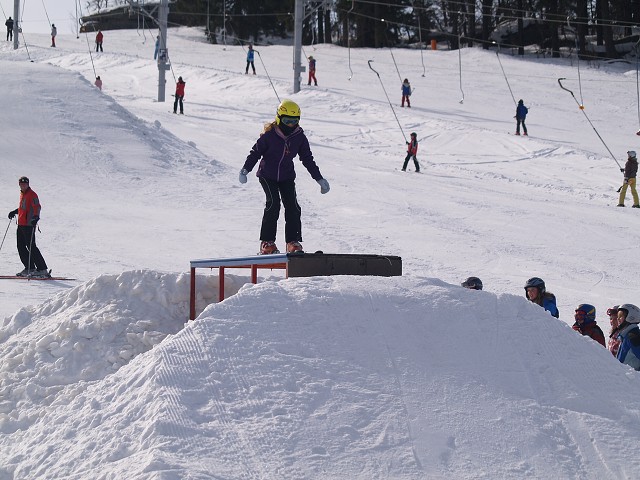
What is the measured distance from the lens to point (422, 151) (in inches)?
1016

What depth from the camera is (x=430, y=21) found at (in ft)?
176

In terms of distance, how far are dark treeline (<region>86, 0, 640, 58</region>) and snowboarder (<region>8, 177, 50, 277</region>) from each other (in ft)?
110

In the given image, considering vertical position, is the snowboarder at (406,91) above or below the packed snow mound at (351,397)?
above

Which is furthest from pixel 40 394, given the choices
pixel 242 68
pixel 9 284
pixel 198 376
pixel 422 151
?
pixel 242 68

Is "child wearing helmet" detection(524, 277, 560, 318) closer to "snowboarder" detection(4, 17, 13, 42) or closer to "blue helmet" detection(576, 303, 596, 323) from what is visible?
"blue helmet" detection(576, 303, 596, 323)

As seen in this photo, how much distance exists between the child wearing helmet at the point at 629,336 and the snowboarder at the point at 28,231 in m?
7.29

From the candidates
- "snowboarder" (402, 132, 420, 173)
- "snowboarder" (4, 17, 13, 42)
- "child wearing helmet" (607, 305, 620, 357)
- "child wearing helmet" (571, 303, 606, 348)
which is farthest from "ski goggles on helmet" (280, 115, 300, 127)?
"snowboarder" (4, 17, 13, 42)

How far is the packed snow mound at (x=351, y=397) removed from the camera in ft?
15.4

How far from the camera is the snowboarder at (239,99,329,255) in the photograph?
8.60m

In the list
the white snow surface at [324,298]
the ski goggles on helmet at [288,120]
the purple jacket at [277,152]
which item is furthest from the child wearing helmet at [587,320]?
the ski goggles on helmet at [288,120]

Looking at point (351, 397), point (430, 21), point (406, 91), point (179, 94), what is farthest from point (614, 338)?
point (430, 21)

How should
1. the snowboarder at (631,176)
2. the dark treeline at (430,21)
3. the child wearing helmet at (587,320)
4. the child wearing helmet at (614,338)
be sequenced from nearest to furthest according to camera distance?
1. the child wearing helmet at (614,338)
2. the child wearing helmet at (587,320)
3. the snowboarder at (631,176)
4. the dark treeline at (430,21)

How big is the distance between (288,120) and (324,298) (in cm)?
312

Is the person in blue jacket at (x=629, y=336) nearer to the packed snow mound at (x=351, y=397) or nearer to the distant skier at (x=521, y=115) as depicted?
the packed snow mound at (x=351, y=397)
